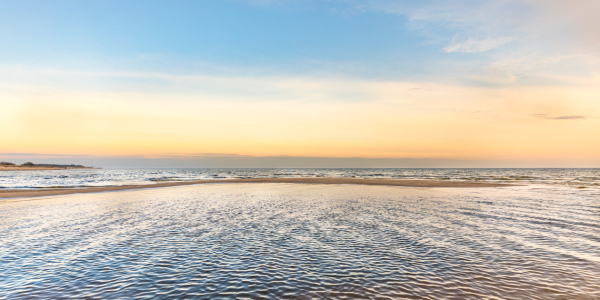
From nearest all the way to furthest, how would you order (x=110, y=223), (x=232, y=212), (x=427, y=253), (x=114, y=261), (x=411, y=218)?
(x=114, y=261) < (x=427, y=253) < (x=110, y=223) < (x=411, y=218) < (x=232, y=212)

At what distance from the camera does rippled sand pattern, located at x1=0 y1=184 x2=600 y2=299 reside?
955 centimetres

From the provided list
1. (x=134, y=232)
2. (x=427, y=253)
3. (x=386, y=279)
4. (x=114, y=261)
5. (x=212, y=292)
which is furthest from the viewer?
(x=134, y=232)

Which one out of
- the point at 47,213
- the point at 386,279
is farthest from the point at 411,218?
the point at 47,213

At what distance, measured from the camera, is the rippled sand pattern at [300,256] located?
376 inches

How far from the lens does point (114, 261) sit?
1254 centimetres

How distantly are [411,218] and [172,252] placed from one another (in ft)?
54.9

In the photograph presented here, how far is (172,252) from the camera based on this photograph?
1387 centimetres

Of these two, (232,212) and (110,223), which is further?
(232,212)

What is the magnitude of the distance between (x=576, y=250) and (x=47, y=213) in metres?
35.5

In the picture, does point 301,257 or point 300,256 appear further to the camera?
point 300,256

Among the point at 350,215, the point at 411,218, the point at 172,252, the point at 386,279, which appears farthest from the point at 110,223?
the point at 411,218

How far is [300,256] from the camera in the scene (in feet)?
42.8

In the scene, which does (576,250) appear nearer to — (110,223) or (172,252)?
(172,252)

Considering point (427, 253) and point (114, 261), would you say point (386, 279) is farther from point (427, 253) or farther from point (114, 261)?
point (114, 261)
